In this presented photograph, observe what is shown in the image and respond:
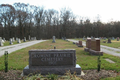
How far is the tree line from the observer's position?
4744 cm

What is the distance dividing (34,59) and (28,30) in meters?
51.4

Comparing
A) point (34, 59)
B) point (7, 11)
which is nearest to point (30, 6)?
point (7, 11)

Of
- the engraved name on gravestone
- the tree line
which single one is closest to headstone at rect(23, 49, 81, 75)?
the engraved name on gravestone

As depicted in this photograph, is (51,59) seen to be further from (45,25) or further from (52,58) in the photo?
(45,25)

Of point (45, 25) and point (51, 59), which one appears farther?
point (45, 25)

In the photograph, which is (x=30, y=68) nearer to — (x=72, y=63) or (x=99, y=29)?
(x=72, y=63)

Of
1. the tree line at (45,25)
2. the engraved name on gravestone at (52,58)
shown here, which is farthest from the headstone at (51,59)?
the tree line at (45,25)

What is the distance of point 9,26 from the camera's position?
47.8 metres

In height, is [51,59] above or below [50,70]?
above

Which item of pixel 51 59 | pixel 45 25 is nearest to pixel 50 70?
pixel 51 59

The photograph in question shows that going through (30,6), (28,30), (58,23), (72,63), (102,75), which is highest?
(30,6)

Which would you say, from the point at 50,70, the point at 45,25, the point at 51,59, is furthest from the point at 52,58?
the point at 45,25

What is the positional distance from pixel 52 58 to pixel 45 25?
2179 inches

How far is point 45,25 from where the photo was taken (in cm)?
5912
